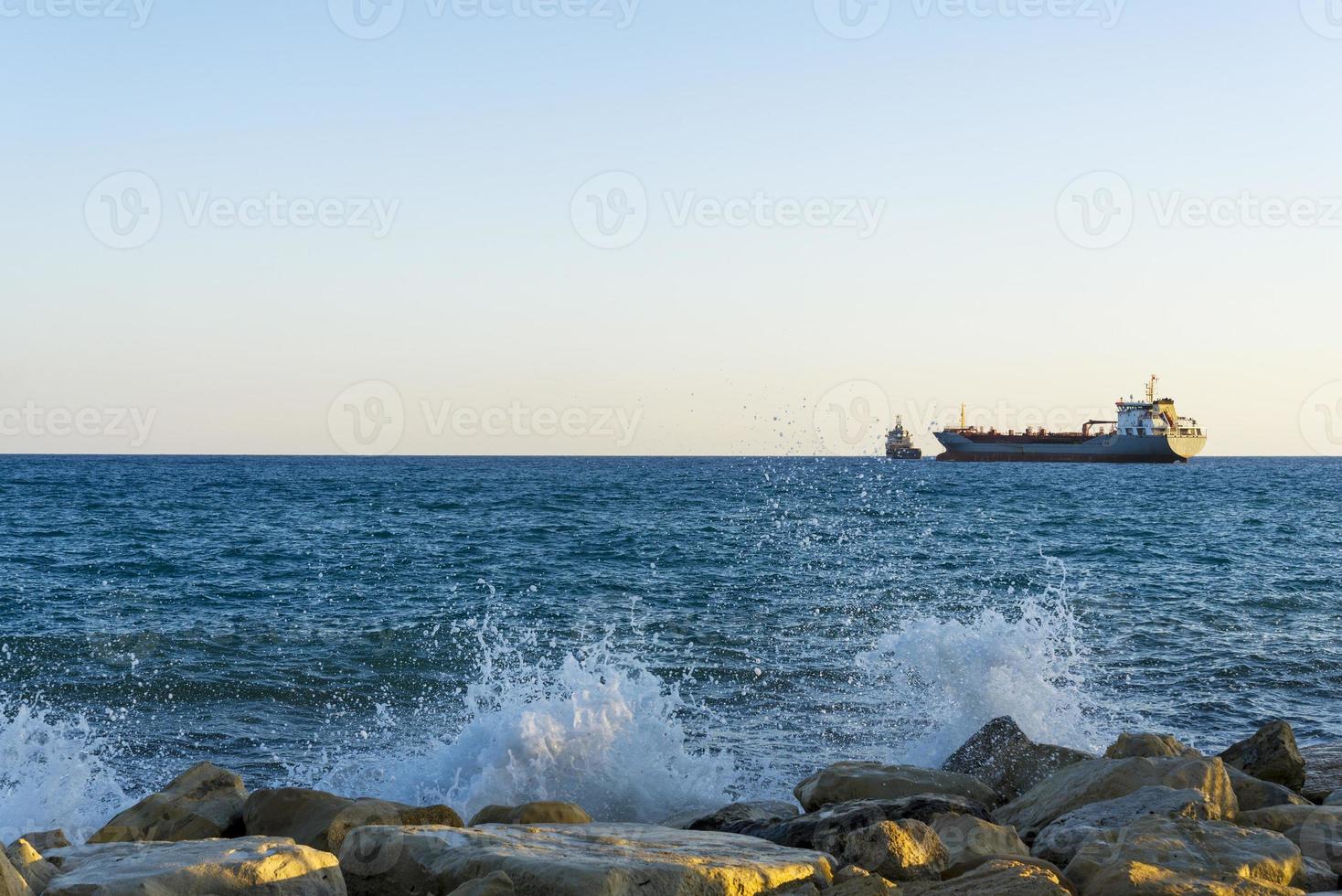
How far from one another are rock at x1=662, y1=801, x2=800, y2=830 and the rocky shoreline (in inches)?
0.8

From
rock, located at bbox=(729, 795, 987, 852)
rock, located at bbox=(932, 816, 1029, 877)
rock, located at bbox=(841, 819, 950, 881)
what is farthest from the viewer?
rock, located at bbox=(729, 795, 987, 852)

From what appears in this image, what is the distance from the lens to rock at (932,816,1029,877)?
6.36 meters

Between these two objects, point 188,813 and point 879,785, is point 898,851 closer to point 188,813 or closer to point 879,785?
point 879,785

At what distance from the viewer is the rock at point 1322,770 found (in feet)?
28.6

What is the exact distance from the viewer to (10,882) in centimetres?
495

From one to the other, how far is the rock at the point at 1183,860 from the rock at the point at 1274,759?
301cm

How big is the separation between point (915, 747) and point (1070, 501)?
161 feet

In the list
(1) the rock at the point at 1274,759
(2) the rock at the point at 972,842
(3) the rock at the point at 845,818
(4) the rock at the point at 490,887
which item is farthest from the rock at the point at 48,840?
(1) the rock at the point at 1274,759

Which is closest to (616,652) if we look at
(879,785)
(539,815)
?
(879,785)

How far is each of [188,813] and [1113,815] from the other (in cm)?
638

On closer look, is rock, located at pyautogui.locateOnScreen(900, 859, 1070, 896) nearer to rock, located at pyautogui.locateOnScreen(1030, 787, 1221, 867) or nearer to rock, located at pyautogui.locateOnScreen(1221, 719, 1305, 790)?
Answer: rock, located at pyautogui.locateOnScreen(1030, 787, 1221, 867)

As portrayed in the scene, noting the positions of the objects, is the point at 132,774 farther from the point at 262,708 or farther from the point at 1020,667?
the point at 1020,667

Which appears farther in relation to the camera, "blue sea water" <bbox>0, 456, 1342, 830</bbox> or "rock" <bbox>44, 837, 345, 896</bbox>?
"blue sea water" <bbox>0, 456, 1342, 830</bbox>

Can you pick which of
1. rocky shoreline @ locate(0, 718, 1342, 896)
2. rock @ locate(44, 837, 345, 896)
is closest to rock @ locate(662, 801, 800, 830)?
rocky shoreline @ locate(0, 718, 1342, 896)
